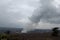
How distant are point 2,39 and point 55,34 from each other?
144 feet

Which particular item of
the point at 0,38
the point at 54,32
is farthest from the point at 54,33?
the point at 0,38

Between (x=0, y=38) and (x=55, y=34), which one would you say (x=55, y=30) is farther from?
(x=0, y=38)

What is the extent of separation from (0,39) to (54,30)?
146 feet

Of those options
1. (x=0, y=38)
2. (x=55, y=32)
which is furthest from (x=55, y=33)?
(x=0, y=38)

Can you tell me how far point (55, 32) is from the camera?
3565 inches

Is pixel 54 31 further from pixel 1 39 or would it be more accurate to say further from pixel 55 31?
pixel 1 39

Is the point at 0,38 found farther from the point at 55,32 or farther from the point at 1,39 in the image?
the point at 55,32

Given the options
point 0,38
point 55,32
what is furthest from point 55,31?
point 0,38

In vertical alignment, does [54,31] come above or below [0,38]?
above

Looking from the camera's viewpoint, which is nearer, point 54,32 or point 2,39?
point 2,39

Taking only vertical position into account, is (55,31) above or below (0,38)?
above

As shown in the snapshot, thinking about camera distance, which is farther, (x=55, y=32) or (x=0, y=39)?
(x=55, y=32)

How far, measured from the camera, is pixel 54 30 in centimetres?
9075

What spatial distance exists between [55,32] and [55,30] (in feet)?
4.16
